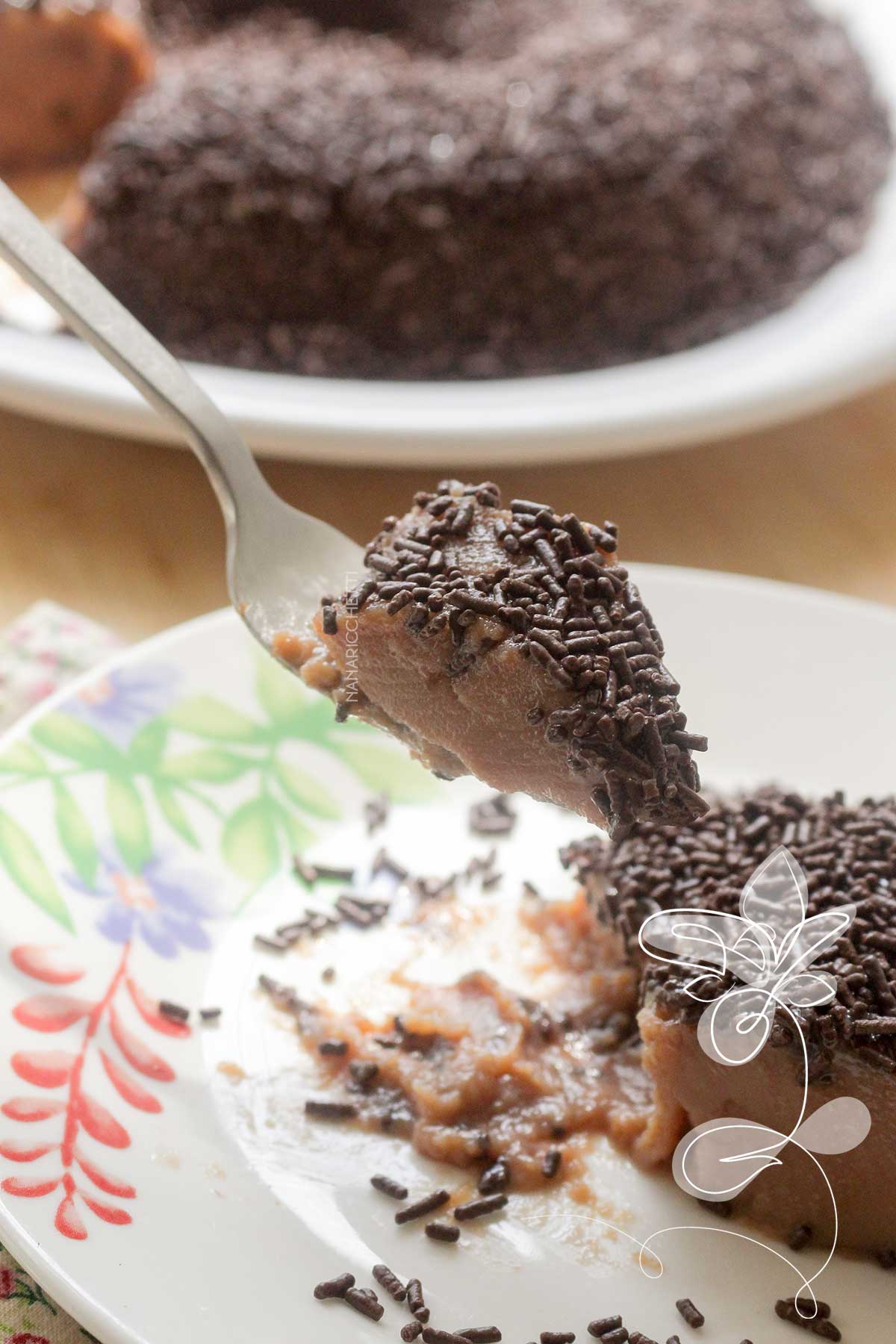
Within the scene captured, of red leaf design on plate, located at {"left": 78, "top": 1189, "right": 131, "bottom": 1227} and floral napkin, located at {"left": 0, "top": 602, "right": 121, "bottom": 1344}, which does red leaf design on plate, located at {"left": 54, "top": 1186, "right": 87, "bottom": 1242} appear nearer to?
red leaf design on plate, located at {"left": 78, "top": 1189, "right": 131, "bottom": 1227}

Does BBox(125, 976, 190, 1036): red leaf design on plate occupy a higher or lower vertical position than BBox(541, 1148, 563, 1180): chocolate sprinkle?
higher

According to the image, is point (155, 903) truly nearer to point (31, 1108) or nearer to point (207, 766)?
point (207, 766)

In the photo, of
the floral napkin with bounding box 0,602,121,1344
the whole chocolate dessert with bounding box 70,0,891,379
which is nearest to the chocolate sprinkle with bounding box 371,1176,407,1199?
the floral napkin with bounding box 0,602,121,1344

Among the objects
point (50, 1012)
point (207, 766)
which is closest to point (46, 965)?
point (50, 1012)

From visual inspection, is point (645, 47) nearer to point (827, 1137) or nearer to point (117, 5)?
point (117, 5)

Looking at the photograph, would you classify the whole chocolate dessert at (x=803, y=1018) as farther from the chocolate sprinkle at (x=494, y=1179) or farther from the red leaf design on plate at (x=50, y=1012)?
the red leaf design on plate at (x=50, y=1012)

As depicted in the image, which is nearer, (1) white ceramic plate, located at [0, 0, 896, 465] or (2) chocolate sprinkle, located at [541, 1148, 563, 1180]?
(2) chocolate sprinkle, located at [541, 1148, 563, 1180]

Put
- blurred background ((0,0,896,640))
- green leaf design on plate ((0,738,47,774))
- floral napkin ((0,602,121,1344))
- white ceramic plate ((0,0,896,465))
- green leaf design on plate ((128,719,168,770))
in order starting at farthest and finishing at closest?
blurred background ((0,0,896,640)) → white ceramic plate ((0,0,896,465)) → floral napkin ((0,602,121,1344)) → green leaf design on plate ((128,719,168,770)) → green leaf design on plate ((0,738,47,774))

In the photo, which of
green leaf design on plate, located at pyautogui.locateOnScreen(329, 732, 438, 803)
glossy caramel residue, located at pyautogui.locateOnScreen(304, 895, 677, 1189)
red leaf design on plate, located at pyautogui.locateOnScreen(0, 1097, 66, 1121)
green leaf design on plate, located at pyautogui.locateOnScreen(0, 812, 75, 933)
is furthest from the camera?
green leaf design on plate, located at pyautogui.locateOnScreen(329, 732, 438, 803)
